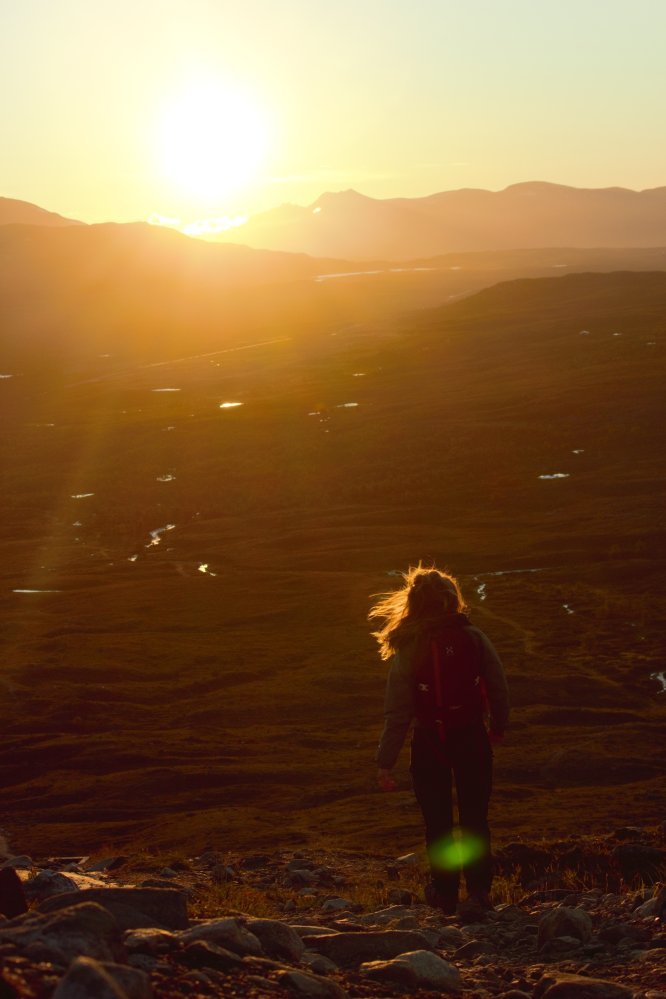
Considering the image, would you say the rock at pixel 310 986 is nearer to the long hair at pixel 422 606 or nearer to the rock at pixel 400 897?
the long hair at pixel 422 606

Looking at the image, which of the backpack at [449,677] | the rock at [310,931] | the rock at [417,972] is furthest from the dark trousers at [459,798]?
the rock at [417,972]

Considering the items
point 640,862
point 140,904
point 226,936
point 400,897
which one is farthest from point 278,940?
point 640,862

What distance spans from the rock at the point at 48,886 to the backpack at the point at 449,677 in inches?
102

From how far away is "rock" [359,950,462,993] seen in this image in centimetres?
604

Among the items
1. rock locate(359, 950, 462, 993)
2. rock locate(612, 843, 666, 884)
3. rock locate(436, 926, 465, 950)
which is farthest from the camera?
rock locate(612, 843, 666, 884)

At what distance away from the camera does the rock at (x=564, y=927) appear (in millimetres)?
7211

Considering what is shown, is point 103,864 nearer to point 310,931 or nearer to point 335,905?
point 335,905

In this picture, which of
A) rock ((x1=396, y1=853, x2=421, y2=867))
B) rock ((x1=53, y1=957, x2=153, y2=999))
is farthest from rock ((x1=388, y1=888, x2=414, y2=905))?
rock ((x1=53, y1=957, x2=153, y2=999))

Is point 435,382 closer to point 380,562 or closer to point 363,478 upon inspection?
point 363,478

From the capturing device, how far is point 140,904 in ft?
20.7

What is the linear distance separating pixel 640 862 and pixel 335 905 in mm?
2940

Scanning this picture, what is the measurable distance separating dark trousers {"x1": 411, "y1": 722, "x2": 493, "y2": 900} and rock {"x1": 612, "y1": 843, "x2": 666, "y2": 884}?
8.23 ft

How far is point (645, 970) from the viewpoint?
639cm

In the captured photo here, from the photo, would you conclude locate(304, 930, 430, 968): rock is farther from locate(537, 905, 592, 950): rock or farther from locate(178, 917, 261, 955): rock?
locate(537, 905, 592, 950): rock
